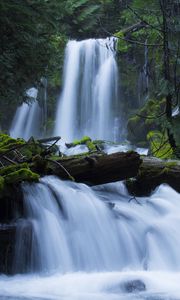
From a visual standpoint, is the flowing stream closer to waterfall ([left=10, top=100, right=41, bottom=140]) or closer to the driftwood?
the driftwood

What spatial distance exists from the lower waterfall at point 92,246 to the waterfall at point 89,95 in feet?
46.9

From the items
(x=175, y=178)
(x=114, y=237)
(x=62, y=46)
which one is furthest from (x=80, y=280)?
(x=62, y=46)

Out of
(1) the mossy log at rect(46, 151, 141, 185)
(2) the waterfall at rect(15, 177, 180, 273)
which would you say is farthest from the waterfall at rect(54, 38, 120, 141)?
(2) the waterfall at rect(15, 177, 180, 273)

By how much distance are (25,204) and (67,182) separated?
968 millimetres

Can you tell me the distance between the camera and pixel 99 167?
7027 millimetres

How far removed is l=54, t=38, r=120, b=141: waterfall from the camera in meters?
Result: 22.2

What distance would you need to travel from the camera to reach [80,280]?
5422 mm

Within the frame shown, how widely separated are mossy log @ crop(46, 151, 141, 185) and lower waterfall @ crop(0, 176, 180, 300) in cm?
16

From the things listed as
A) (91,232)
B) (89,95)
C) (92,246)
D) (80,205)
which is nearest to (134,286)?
(92,246)

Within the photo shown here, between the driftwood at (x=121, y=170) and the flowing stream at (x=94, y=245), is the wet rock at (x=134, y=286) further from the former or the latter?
the driftwood at (x=121, y=170)

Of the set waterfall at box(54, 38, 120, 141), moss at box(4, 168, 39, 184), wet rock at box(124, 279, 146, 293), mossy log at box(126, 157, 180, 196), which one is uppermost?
waterfall at box(54, 38, 120, 141)

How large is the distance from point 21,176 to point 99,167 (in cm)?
126

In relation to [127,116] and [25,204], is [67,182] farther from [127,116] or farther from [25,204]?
[127,116]

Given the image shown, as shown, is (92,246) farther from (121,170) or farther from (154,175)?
(154,175)
